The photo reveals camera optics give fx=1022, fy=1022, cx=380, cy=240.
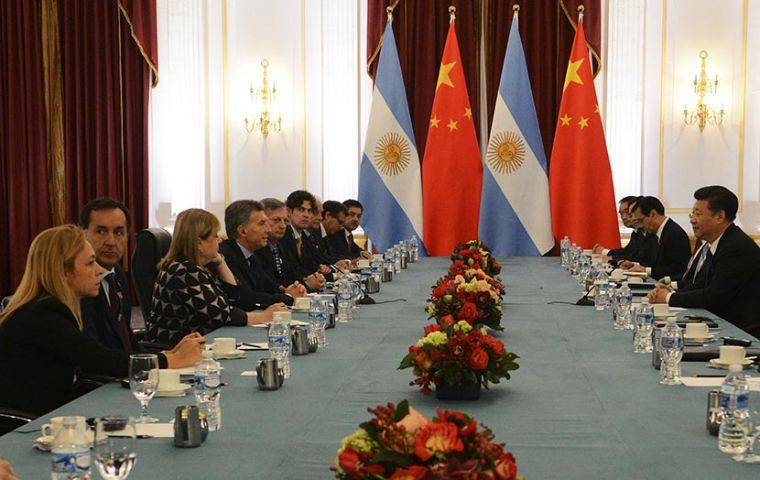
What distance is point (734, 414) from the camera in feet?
7.83

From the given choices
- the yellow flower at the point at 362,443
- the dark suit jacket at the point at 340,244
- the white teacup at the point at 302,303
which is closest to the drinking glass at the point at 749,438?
the yellow flower at the point at 362,443

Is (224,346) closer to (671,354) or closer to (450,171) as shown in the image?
(671,354)

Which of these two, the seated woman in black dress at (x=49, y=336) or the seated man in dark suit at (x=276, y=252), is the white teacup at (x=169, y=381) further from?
the seated man in dark suit at (x=276, y=252)

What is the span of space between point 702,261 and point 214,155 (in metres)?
5.77

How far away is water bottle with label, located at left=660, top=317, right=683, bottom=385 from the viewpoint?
10.5 feet

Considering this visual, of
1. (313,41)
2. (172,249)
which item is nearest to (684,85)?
(313,41)

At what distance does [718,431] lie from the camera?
2.52 metres

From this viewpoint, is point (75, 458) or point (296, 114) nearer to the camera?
point (75, 458)

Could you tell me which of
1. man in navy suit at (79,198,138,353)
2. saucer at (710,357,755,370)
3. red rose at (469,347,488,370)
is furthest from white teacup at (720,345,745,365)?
man in navy suit at (79,198,138,353)

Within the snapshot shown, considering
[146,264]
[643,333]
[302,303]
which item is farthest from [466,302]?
[146,264]

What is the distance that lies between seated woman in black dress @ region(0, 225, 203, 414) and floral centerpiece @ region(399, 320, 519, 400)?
99 centimetres

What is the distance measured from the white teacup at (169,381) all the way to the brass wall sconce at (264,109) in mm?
7549

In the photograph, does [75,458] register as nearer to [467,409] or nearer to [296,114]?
[467,409]

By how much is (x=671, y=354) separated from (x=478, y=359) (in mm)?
749
